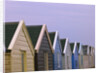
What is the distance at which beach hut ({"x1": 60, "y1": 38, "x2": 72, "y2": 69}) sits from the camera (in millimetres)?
5426

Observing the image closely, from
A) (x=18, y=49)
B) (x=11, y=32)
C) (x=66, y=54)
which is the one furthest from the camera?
(x=66, y=54)

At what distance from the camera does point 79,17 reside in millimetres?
5445

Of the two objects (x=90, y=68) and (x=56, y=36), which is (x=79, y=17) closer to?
(x=56, y=36)

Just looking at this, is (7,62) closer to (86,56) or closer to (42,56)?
(42,56)

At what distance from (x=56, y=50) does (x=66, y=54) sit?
0.92 ft

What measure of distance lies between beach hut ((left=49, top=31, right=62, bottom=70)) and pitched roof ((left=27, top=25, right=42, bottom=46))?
263 mm

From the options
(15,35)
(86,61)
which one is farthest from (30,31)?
(86,61)

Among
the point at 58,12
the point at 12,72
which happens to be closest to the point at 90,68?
the point at 58,12

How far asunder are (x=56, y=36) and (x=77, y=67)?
0.81 meters

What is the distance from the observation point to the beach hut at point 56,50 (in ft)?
17.3

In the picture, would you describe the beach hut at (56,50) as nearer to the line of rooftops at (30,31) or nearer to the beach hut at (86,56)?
the line of rooftops at (30,31)

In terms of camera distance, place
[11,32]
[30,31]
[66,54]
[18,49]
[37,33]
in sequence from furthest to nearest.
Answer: [66,54] → [37,33] → [30,31] → [18,49] → [11,32]

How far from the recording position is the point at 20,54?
493cm

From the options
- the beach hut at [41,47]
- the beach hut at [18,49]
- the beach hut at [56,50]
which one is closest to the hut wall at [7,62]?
the beach hut at [18,49]
